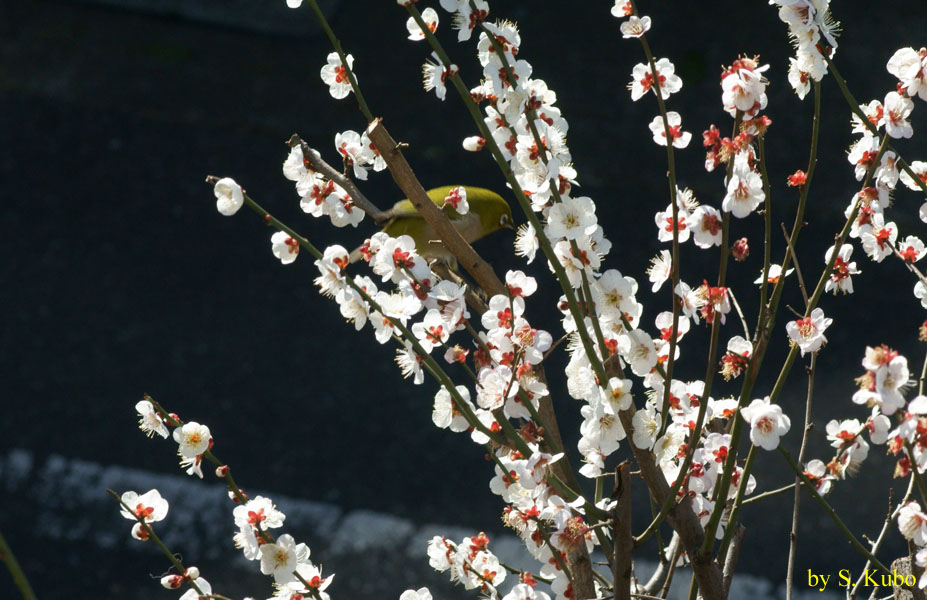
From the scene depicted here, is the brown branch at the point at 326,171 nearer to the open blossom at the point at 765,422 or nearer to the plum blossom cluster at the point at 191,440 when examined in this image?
the plum blossom cluster at the point at 191,440

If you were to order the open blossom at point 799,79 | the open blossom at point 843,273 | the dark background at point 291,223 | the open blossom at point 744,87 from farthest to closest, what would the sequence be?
the dark background at point 291,223 → the open blossom at point 843,273 → the open blossom at point 799,79 → the open blossom at point 744,87

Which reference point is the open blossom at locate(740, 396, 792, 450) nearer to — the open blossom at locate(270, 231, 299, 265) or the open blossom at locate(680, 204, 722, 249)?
the open blossom at locate(680, 204, 722, 249)

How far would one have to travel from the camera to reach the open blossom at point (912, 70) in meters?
0.77

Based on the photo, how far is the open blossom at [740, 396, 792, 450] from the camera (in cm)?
72

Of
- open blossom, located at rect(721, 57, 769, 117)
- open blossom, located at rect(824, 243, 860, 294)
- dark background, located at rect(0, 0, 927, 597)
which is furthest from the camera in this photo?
dark background, located at rect(0, 0, 927, 597)

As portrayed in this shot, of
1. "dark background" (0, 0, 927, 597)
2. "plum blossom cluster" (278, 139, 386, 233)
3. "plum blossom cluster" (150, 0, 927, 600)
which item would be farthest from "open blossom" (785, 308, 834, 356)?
"dark background" (0, 0, 927, 597)

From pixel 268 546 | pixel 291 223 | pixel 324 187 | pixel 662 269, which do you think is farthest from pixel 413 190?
pixel 291 223

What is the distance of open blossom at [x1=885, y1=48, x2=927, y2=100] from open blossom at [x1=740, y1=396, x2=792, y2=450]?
275 millimetres

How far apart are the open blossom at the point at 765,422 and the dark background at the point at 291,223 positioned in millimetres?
1572

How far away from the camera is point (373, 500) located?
2.30 metres

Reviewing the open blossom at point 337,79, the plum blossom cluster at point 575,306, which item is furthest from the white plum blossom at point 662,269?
the open blossom at point 337,79

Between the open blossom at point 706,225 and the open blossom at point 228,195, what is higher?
the open blossom at point 706,225

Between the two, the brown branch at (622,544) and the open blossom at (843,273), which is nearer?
the brown branch at (622,544)

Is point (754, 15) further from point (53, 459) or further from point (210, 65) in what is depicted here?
point (53, 459)
